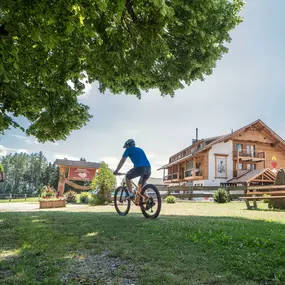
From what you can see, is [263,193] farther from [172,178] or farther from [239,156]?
[172,178]

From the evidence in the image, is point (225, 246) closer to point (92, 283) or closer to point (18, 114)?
point (92, 283)

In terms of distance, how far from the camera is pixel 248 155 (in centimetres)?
4034

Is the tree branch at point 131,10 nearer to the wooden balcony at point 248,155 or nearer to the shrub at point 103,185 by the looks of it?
the shrub at point 103,185

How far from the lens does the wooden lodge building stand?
39000 millimetres

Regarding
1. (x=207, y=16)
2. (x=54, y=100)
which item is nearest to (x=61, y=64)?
(x=54, y=100)

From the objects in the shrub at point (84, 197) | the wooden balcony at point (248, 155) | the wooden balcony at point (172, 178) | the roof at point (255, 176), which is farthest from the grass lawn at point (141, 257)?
the wooden balcony at point (172, 178)

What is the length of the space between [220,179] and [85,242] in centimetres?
3700

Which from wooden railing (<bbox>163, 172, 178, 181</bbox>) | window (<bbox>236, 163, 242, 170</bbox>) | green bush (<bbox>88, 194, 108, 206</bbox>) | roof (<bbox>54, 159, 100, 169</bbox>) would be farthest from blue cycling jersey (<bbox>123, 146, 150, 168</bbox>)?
wooden railing (<bbox>163, 172, 178, 181</bbox>)

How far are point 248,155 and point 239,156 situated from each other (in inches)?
75.9

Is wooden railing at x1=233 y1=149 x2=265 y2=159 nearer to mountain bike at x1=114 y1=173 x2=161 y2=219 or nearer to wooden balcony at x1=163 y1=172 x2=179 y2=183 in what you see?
wooden balcony at x1=163 y1=172 x2=179 y2=183

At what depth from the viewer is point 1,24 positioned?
6.46 meters

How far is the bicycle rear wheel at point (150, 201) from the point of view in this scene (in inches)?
299

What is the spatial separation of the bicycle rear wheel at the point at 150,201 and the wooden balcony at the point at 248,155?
34.0 meters

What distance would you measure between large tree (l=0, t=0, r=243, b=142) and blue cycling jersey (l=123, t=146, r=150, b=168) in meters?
2.58
